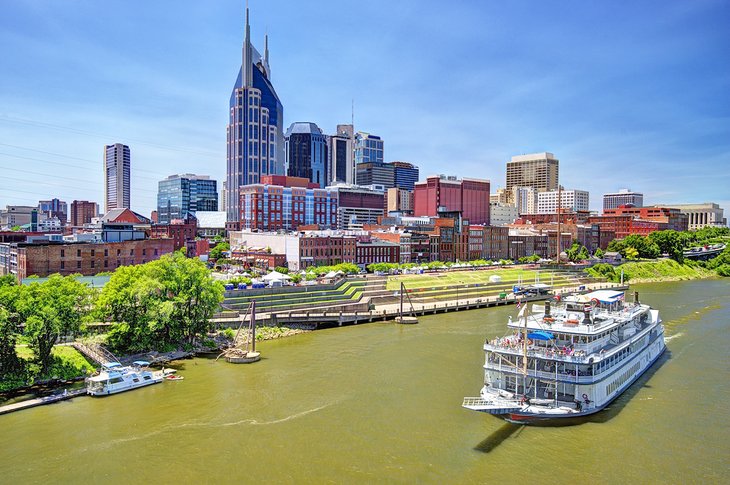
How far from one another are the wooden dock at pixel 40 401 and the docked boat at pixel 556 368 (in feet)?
116

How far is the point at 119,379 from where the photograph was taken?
52.0 metres

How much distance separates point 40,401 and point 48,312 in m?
8.00

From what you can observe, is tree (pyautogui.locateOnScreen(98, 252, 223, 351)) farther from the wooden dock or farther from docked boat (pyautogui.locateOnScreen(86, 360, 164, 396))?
the wooden dock

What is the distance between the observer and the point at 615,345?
5178 centimetres

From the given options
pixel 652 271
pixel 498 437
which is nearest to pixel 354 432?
pixel 498 437

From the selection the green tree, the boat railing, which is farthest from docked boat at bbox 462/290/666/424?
the green tree

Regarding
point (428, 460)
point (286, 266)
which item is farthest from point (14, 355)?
point (286, 266)

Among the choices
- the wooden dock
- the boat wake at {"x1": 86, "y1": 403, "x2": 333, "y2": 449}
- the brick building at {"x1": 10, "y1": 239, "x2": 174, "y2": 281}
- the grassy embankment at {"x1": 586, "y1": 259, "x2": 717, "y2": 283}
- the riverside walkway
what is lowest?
the boat wake at {"x1": 86, "y1": 403, "x2": 333, "y2": 449}

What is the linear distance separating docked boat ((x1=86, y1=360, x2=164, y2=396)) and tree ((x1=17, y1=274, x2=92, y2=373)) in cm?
523

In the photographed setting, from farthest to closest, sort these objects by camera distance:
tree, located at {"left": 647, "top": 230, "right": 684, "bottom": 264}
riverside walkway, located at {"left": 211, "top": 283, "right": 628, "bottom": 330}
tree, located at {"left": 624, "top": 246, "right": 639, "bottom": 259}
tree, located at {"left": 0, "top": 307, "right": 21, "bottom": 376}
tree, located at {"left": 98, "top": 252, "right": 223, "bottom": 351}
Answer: tree, located at {"left": 647, "top": 230, "right": 684, "bottom": 264} → tree, located at {"left": 624, "top": 246, "right": 639, "bottom": 259} → riverside walkway, located at {"left": 211, "top": 283, "right": 628, "bottom": 330} → tree, located at {"left": 98, "top": 252, "right": 223, "bottom": 351} → tree, located at {"left": 0, "top": 307, "right": 21, "bottom": 376}

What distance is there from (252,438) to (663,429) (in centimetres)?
3293

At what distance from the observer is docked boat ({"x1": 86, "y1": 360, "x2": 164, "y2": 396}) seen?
164ft

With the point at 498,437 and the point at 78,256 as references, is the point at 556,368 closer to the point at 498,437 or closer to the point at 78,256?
the point at 498,437

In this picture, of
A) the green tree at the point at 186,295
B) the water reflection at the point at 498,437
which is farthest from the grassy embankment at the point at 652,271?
the water reflection at the point at 498,437
